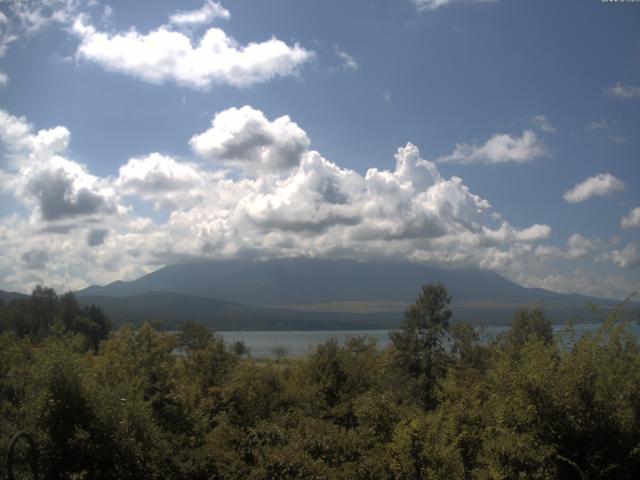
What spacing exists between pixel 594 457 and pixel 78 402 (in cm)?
1051

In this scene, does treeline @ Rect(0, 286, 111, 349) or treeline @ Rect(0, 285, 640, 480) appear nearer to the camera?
treeline @ Rect(0, 285, 640, 480)

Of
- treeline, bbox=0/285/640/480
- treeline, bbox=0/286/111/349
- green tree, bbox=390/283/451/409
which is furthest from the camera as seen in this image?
treeline, bbox=0/286/111/349

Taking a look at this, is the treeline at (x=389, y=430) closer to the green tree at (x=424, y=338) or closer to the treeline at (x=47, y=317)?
the green tree at (x=424, y=338)

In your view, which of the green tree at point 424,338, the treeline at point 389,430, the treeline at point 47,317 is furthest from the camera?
the treeline at point 47,317

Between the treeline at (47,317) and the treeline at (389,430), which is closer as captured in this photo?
the treeline at (389,430)

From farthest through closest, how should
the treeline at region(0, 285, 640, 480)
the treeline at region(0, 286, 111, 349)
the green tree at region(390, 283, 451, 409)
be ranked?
the treeline at region(0, 286, 111, 349)
the green tree at region(390, 283, 451, 409)
the treeline at region(0, 285, 640, 480)

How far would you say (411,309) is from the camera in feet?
145

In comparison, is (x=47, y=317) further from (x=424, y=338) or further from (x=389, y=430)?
(x=389, y=430)

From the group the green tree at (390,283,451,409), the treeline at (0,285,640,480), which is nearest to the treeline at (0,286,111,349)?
the green tree at (390,283,451,409)

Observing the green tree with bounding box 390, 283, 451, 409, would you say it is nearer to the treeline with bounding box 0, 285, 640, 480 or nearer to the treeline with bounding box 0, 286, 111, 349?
the treeline with bounding box 0, 285, 640, 480

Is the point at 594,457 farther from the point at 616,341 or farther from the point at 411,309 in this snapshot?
the point at 411,309

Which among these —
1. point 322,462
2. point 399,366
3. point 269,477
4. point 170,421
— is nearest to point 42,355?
point 170,421

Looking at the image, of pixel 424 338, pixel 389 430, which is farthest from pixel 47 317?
pixel 389 430

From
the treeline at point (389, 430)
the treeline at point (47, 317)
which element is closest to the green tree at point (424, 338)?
the treeline at point (389, 430)
